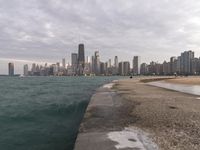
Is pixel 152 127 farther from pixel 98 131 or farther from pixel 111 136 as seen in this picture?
pixel 111 136

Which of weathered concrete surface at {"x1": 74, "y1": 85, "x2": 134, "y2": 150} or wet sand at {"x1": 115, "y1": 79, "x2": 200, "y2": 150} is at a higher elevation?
wet sand at {"x1": 115, "y1": 79, "x2": 200, "y2": 150}

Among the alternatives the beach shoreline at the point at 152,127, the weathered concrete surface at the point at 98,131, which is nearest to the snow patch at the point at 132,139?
the beach shoreline at the point at 152,127

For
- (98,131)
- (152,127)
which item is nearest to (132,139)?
(98,131)

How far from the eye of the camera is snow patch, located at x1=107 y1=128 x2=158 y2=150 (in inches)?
383

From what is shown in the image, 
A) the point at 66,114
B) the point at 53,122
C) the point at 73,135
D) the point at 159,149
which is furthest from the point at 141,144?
the point at 66,114

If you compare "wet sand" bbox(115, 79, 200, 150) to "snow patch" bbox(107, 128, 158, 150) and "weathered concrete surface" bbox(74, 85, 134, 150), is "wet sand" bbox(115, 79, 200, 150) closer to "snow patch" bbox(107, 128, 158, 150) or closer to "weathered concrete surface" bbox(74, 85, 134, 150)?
"snow patch" bbox(107, 128, 158, 150)

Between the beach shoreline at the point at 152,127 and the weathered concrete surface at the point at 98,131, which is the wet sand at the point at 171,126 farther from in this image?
the weathered concrete surface at the point at 98,131

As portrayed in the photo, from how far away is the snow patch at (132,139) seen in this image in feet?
31.9

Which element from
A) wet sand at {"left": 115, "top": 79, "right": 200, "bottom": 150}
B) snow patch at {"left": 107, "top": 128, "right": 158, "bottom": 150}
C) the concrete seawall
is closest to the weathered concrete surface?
the concrete seawall

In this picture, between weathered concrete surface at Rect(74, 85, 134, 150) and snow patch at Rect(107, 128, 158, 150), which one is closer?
snow patch at Rect(107, 128, 158, 150)

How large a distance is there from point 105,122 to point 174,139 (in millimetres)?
4575

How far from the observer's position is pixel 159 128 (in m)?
12.8

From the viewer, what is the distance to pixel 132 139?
1064 centimetres

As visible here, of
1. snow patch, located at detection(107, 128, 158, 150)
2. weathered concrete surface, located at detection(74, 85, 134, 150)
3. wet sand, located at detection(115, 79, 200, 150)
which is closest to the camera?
snow patch, located at detection(107, 128, 158, 150)
